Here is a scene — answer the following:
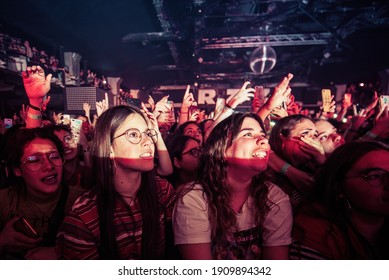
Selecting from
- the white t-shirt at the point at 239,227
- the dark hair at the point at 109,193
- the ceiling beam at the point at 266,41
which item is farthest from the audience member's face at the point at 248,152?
the ceiling beam at the point at 266,41

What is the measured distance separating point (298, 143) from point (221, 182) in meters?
0.63

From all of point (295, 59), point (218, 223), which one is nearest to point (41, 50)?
point (218, 223)

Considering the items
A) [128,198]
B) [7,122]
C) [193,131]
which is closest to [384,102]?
[193,131]

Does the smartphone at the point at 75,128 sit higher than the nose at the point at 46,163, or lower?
higher

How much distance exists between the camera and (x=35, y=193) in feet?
3.09

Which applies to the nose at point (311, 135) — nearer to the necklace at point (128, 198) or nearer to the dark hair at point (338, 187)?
the dark hair at point (338, 187)

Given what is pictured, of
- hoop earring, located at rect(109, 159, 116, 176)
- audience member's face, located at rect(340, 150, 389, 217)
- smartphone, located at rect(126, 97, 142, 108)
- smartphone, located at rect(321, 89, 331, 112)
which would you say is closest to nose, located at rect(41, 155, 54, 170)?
hoop earring, located at rect(109, 159, 116, 176)

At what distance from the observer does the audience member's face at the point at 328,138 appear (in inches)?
52.7

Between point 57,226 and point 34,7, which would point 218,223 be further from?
point 34,7

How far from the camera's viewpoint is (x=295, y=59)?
4602 mm

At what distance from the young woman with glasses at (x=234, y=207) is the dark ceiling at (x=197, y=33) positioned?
0.98 metres

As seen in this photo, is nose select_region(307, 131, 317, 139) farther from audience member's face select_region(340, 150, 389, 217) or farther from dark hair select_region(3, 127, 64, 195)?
dark hair select_region(3, 127, 64, 195)

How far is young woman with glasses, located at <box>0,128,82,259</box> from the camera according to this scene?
2.78 ft

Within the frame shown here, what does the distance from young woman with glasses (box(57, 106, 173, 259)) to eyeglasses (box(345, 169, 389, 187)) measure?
0.73 m
